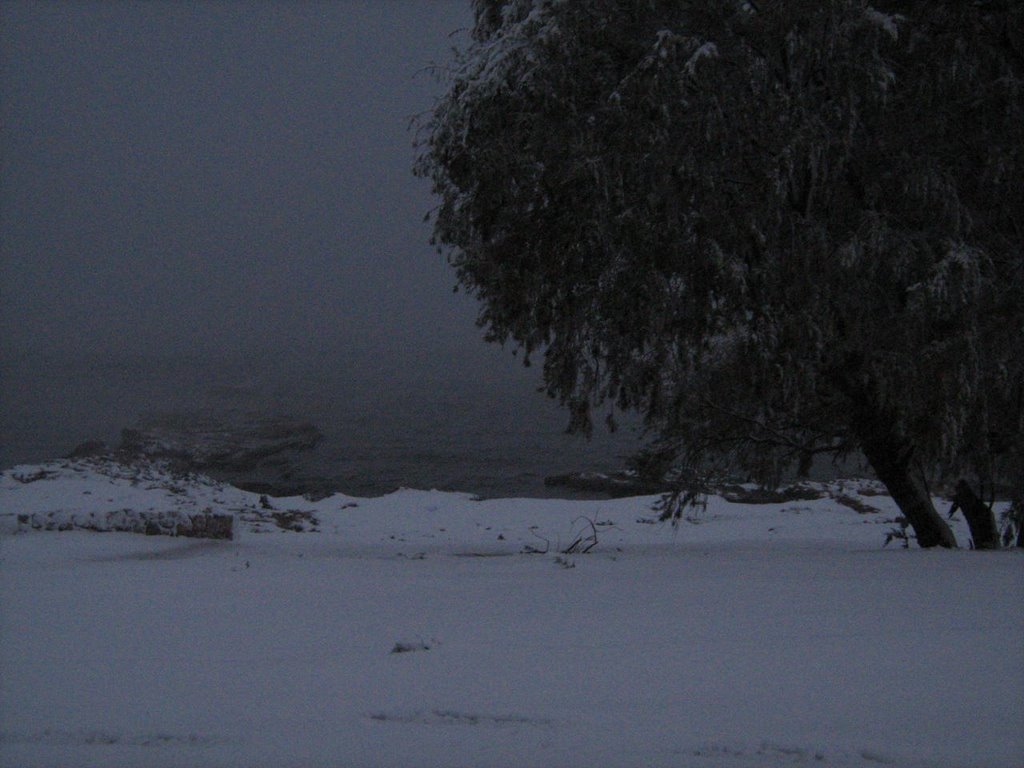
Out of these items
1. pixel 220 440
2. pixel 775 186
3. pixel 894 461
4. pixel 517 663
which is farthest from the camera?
pixel 220 440

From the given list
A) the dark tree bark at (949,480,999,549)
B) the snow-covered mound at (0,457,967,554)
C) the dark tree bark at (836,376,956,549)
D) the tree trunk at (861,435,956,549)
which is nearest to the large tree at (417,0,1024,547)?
the dark tree bark at (836,376,956,549)

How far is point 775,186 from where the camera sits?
226 inches

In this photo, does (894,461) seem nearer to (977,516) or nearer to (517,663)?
(977,516)

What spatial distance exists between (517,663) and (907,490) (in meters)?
6.21

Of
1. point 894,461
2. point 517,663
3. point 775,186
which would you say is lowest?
point 517,663

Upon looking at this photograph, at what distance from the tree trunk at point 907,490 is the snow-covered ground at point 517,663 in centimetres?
220

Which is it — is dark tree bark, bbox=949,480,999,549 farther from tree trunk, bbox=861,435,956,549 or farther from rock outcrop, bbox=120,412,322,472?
rock outcrop, bbox=120,412,322,472

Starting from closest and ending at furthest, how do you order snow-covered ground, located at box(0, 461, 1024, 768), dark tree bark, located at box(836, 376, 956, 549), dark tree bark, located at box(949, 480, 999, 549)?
snow-covered ground, located at box(0, 461, 1024, 768), dark tree bark, located at box(836, 376, 956, 549), dark tree bark, located at box(949, 480, 999, 549)

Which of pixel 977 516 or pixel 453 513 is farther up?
pixel 977 516

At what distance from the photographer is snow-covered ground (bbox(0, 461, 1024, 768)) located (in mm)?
2201

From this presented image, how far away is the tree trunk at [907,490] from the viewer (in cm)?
754

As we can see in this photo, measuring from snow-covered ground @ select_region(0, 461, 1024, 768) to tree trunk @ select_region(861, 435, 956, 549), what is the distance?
2204mm

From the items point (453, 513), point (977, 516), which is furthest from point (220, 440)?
point (977, 516)

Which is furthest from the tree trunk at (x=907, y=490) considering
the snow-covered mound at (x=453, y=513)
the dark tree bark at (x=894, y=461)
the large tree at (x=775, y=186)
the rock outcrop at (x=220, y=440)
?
the rock outcrop at (x=220, y=440)
